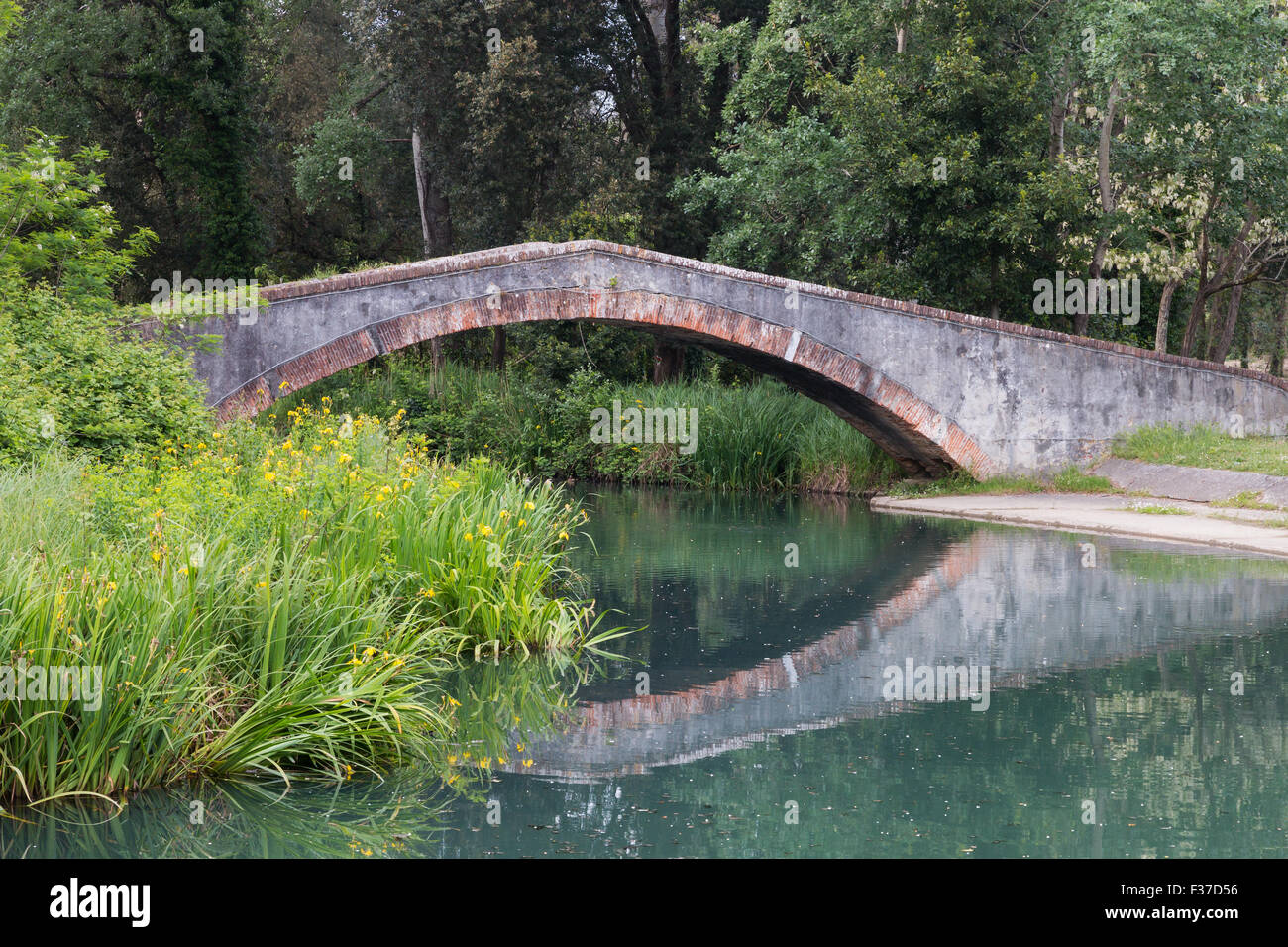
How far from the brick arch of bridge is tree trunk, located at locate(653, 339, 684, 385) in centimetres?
648

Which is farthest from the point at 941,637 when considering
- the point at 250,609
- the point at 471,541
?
the point at 250,609

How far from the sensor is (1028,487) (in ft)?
60.8

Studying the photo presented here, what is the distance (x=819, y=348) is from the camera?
17.7m

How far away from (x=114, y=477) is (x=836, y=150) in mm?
15388

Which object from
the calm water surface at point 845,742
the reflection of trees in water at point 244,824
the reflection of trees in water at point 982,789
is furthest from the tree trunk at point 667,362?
the reflection of trees in water at point 244,824

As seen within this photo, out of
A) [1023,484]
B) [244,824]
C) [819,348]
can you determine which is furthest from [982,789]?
[1023,484]

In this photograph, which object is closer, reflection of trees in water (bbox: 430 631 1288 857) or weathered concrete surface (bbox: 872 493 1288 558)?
reflection of trees in water (bbox: 430 631 1288 857)

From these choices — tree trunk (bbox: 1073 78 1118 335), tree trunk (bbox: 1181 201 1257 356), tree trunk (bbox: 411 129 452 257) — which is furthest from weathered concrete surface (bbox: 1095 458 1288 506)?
tree trunk (bbox: 411 129 452 257)

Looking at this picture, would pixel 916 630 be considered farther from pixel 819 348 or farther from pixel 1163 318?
pixel 1163 318

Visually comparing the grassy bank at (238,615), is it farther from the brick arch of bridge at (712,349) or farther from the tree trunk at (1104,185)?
the tree trunk at (1104,185)

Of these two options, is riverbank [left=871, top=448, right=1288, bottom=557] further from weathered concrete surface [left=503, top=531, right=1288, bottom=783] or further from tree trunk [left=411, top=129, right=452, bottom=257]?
tree trunk [left=411, top=129, right=452, bottom=257]

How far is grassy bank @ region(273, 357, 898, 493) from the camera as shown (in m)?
21.3

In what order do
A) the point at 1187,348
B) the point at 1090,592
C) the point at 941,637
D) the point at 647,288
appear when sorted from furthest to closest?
the point at 1187,348
the point at 647,288
the point at 1090,592
the point at 941,637

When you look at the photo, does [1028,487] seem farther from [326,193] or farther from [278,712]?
[326,193]
